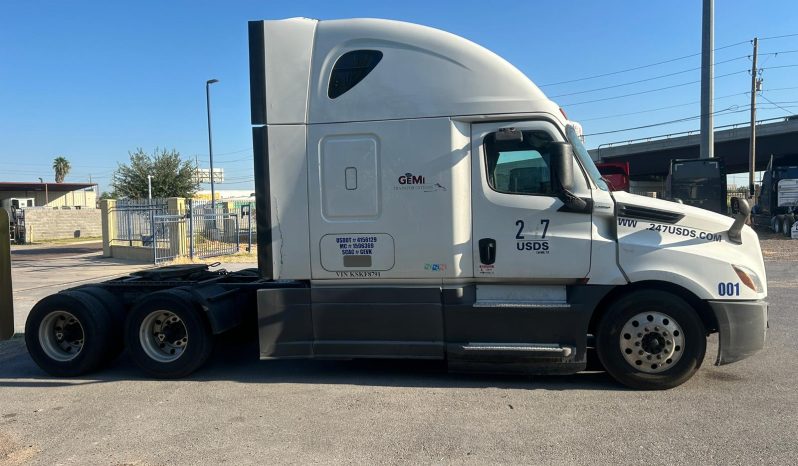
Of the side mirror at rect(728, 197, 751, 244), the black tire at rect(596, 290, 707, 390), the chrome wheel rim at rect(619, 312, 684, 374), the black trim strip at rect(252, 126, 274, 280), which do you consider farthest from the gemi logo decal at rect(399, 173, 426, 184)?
the side mirror at rect(728, 197, 751, 244)

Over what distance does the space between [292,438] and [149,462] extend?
99 cm

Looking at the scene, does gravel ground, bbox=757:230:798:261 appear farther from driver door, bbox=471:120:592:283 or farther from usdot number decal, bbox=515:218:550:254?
usdot number decal, bbox=515:218:550:254

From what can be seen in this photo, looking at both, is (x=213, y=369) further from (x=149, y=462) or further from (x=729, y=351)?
(x=729, y=351)

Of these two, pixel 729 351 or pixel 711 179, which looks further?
pixel 711 179

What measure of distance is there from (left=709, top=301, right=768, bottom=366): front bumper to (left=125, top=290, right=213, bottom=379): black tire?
193 inches

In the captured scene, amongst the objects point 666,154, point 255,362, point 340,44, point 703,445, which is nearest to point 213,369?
point 255,362

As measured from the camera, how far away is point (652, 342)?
16.3 ft

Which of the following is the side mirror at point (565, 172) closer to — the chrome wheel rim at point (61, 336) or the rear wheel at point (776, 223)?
the chrome wheel rim at point (61, 336)

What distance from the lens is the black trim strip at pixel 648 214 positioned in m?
4.94

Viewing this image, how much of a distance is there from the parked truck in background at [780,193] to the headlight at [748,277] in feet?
70.1

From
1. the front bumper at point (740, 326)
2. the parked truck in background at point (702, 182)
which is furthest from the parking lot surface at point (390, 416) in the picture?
the parked truck in background at point (702, 182)

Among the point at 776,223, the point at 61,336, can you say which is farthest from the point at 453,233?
the point at 776,223

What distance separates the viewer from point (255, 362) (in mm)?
6316

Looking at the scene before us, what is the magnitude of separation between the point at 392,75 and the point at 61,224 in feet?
127
